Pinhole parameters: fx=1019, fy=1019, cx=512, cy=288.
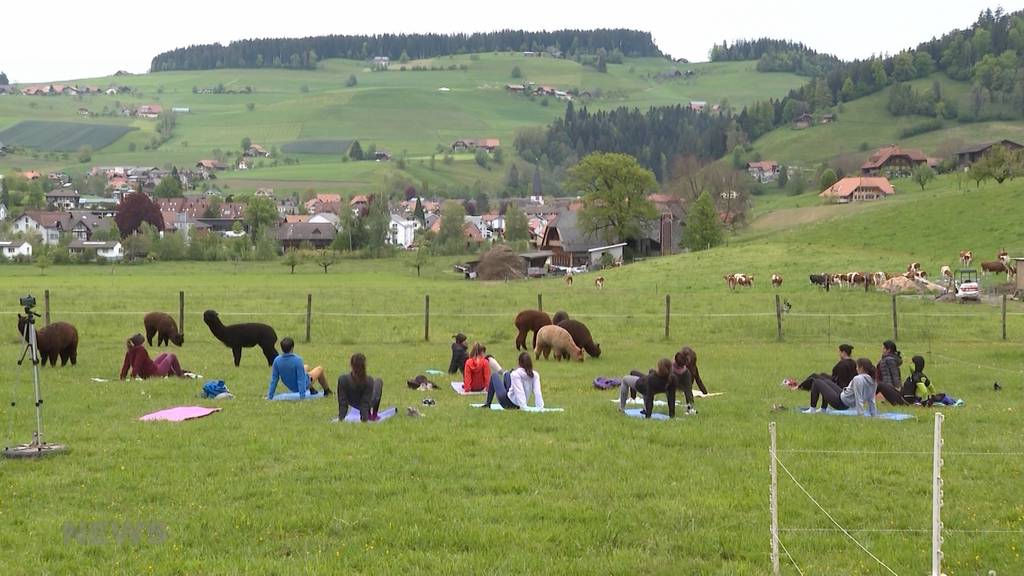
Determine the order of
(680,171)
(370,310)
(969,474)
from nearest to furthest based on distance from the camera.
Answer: (969,474)
(370,310)
(680,171)

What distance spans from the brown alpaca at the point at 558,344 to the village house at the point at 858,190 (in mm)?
105033

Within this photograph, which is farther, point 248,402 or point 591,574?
point 248,402

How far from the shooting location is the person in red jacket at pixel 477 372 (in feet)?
68.0

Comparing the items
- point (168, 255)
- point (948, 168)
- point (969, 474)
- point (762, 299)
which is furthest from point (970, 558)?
point (948, 168)

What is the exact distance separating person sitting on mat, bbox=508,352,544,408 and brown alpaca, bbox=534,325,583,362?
8194 mm

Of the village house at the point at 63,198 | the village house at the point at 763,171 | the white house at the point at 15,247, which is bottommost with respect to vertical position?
the white house at the point at 15,247

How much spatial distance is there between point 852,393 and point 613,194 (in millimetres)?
84954

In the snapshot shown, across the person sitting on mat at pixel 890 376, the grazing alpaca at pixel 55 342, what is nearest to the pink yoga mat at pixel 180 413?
the grazing alpaca at pixel 55 342

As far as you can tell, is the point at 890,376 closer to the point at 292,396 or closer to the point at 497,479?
the point at 497,479

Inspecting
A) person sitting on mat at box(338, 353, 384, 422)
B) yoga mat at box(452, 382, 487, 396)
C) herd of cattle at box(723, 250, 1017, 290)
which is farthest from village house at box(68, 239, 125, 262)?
person sitting on mat at box(338, 353, 384, 422)

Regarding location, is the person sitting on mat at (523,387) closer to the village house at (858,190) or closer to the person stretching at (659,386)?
the person stretching at (659,386)

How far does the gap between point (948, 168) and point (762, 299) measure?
10746 centimetres

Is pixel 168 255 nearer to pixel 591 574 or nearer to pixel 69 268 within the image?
pixel 69 268

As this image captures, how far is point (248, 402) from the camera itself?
61.3ft
